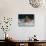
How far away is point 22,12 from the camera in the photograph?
4.92 meters

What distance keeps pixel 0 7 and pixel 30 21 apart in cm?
124

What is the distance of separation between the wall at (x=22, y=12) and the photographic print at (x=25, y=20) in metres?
0.11

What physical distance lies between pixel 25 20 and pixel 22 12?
0.32 meters

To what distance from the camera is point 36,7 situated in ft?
16.3

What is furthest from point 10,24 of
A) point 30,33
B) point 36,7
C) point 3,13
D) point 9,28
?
point 36,7

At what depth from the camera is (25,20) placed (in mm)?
4926

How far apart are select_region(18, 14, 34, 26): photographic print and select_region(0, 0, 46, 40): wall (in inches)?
4.4

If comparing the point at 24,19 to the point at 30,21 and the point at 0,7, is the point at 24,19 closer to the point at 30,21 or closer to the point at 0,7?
the point at 30,21

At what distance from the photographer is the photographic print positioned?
16.1ft

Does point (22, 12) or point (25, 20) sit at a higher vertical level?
point (22, 12)

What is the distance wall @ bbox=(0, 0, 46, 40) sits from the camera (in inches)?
192

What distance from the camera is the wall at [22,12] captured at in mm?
4875

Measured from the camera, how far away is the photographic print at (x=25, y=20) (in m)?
4.89

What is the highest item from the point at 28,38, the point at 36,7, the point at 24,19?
the point at 36,7
